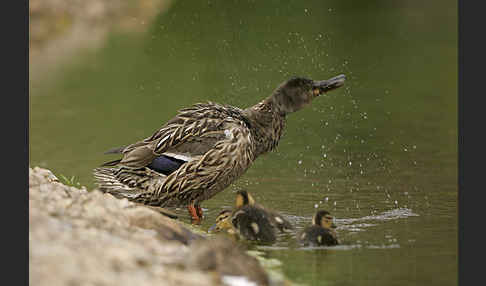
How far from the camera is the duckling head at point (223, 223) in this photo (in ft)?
21.2

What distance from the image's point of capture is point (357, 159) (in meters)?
8.70

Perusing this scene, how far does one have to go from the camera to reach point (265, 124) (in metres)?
7.18

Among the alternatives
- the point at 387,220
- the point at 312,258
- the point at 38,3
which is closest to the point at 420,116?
the point at 387,220

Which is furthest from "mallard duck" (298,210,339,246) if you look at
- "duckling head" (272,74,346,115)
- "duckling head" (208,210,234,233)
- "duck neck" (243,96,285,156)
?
"duckling head" (272,74,346,115)

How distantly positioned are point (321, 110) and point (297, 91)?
3819 mm

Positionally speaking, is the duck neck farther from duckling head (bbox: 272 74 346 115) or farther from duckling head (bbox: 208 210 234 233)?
duckling head (bbox: 208 210 234 233)

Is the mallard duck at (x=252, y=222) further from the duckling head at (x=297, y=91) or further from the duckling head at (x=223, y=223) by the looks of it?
the duckling head at (x=297, y=91)

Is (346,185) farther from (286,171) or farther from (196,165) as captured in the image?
(196,165)

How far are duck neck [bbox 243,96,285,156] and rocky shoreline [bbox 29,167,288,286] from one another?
164 centimetres

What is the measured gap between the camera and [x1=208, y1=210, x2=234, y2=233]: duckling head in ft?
21.2

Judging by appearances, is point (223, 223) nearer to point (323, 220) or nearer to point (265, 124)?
point (323, 220)

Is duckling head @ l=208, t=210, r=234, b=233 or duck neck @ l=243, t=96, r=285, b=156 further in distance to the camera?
duck neck @ l=243, t=96, r=285, b=156

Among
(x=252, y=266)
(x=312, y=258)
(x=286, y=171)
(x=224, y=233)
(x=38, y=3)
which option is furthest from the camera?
(x=38, y=3)

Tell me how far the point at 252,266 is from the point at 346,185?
3.10 m
